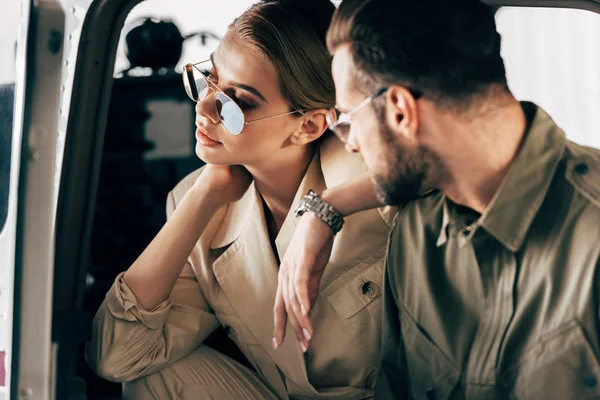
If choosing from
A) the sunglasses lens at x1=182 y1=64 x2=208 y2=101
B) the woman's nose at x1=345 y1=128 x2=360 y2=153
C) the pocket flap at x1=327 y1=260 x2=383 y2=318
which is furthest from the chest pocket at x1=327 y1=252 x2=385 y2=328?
the sunglasses lens at x1=182 y1=64 x2=208 y2=101

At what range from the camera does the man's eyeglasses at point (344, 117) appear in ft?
4.09

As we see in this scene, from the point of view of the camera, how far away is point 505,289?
4.18 ft

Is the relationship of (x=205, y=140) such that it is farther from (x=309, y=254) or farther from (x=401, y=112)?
(x=401, y=112)

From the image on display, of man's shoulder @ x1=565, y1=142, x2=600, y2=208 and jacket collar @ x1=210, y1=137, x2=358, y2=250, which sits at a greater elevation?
man's shoulder @ x1=565, y1=142, x2=600, y2=208

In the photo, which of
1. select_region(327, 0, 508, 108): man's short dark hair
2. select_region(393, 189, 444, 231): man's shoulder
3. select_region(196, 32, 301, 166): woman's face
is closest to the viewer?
select_region(327, 0, 508, 108): man's short dark hair

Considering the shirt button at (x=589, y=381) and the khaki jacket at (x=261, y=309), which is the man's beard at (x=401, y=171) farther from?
the shirt button at (x=589, y=381)

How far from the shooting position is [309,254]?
4.58 ft

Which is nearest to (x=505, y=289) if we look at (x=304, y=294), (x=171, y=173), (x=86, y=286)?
(x=304, y=294)

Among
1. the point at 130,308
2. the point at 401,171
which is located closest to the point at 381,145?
the point at 401,171

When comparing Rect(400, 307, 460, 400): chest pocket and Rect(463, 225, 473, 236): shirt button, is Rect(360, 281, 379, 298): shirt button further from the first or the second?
Rect(463, 225, 473, 236): shirt button

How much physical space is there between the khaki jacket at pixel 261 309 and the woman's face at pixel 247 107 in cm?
9

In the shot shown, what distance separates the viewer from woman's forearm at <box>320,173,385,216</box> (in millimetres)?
1374

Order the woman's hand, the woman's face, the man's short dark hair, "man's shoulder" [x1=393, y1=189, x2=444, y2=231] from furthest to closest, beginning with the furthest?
1. the woman's hand
2. the woman's face
3. "man's shoulder" [x1=393, y1=189, x2=444, y2=231]
4. the man's short dark hair

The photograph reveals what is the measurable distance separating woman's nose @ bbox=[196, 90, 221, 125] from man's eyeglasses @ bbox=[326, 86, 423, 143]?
228mm
